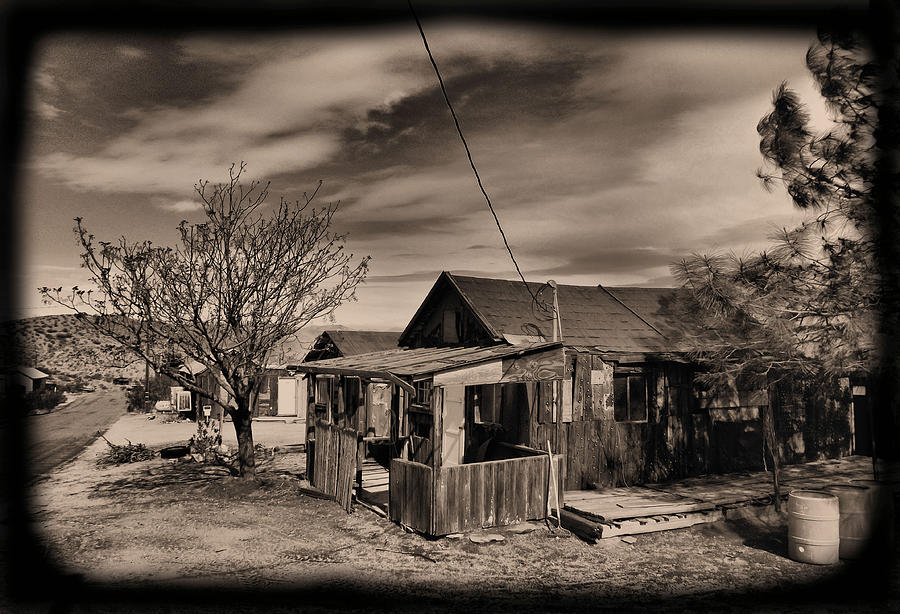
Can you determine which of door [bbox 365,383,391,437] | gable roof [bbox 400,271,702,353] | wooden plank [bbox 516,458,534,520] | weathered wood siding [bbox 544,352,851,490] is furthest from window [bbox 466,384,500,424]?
door [bbox 365,383,391,437]

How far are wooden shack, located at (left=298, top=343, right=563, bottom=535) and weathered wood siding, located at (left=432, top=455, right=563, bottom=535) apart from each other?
2cm

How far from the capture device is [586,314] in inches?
535

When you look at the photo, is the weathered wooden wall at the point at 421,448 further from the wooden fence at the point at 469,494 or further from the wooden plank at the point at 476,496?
the wooden plank at the point at 476,496

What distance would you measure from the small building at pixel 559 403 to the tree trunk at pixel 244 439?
4.73 feet

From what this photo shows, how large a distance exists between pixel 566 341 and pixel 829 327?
16.7 ft

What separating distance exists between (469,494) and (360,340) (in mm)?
18866

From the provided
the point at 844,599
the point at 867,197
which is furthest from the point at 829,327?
the point at 844,599

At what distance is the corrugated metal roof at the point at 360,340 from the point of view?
26.5 m

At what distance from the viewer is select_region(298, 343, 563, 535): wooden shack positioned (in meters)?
9.02

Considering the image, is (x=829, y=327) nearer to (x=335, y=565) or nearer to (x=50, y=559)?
(x=335, y=565)

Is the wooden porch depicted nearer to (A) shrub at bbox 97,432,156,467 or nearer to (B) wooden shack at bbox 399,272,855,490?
(B) wooden shack at bbox 399,272,855,490

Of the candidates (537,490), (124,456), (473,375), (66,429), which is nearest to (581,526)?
(537,490)

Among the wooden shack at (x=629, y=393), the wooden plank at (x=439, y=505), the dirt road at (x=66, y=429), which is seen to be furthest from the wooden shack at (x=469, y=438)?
the dirt road at (x=66, y=429)

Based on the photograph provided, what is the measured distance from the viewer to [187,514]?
10.4m
